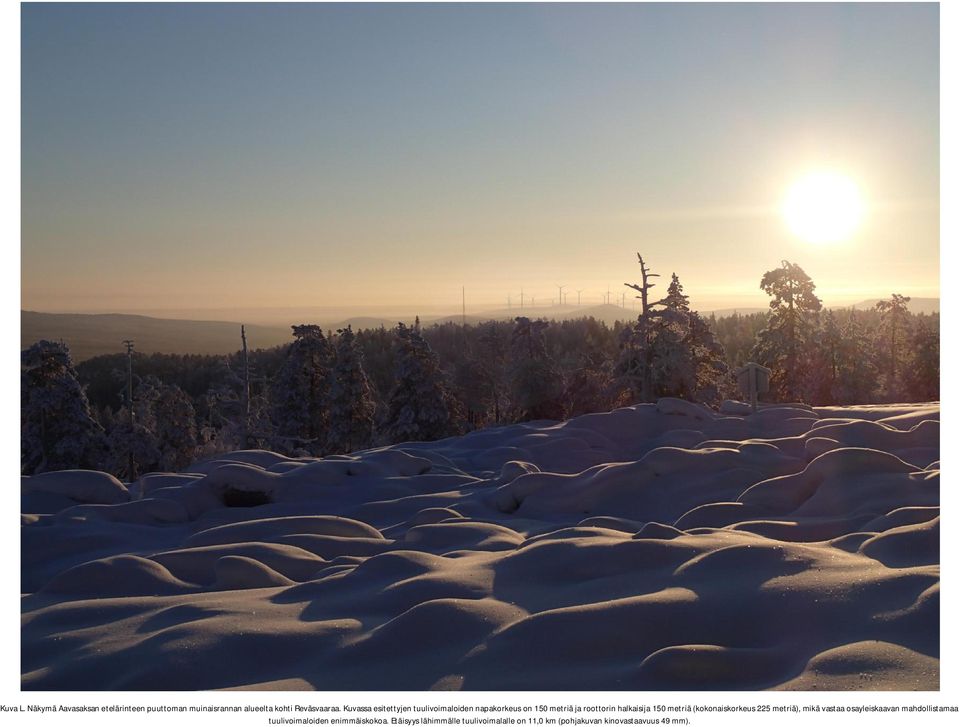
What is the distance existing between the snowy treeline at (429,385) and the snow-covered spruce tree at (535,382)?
0.24ft

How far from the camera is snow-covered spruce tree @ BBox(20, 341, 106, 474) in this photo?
29.5 m

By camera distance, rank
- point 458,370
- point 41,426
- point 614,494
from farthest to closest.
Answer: point 458,370
point 41,426
point 614,494

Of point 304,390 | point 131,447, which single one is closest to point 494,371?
point 304,390

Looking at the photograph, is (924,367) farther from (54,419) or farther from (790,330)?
(54,419)

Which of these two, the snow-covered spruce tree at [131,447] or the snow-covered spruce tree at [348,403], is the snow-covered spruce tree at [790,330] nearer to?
the snow-covered spruce tree at [348,403]

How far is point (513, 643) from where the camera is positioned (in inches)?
141

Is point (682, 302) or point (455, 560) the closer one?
point (455, 560)

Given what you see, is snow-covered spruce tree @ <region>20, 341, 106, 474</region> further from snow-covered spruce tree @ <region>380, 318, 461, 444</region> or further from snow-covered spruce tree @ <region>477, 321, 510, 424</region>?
snow-covered spruce tree @ <region>477, 321, 510, 424</region>

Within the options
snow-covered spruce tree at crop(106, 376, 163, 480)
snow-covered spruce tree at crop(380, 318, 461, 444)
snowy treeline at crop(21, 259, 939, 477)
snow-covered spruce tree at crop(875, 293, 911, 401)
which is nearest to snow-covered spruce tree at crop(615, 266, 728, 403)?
snowy treeline at crop(21, 259, 939, 477)

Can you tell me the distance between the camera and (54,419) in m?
30.4

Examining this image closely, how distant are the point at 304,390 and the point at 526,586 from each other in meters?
36.0
